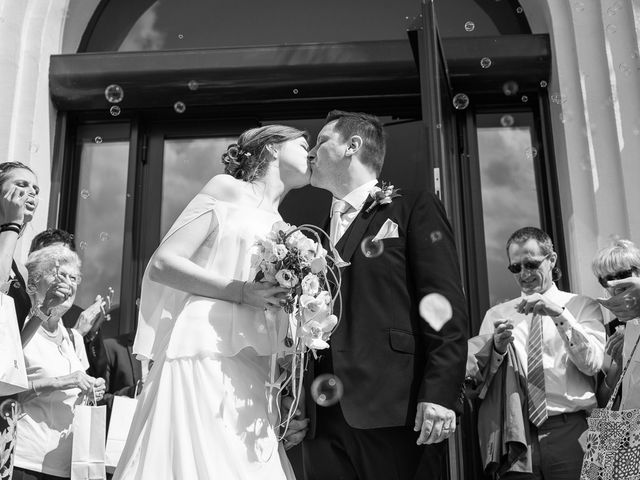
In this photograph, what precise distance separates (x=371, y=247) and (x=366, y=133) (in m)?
0.70

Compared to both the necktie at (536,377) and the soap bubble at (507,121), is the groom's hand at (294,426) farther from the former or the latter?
the soap bubble at (507,121)

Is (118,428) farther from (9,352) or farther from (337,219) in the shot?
(337,219)

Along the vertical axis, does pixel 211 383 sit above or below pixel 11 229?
below

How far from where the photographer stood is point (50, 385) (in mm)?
4297

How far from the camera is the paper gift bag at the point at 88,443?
4.22 meters

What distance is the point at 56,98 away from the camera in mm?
6684

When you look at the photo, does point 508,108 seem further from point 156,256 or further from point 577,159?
point 156,256

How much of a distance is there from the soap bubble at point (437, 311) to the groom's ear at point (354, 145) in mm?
914

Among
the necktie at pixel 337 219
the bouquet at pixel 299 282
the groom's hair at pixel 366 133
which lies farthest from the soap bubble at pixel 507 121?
the bouquet at pixel 299 282

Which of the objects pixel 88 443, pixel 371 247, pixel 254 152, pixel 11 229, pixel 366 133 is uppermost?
pixel 366 133

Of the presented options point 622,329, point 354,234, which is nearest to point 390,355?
point 354,234

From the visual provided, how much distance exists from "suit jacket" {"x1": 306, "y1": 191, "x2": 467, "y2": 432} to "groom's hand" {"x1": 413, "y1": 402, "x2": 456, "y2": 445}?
0.03 meters

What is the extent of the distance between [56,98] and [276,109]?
1835mm

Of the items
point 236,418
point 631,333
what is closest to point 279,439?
point 236,418
